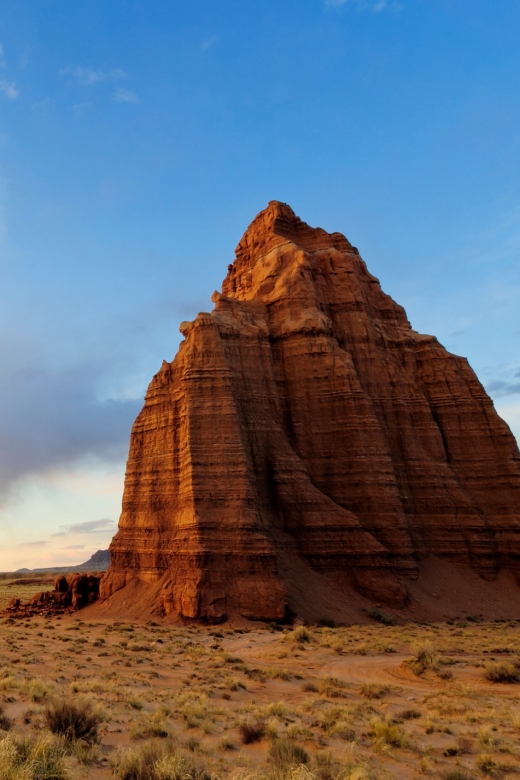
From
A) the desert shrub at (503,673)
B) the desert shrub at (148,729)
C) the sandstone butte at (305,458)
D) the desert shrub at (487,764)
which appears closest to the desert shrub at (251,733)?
the desert shrub at (148,729)

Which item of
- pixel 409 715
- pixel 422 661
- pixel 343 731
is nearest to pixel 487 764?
pixel 343 731

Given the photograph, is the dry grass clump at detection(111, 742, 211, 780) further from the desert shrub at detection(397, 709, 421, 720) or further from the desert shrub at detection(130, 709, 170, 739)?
the desert shrub at detection(397, 709, 421, 720)

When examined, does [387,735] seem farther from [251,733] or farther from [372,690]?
[372,690]

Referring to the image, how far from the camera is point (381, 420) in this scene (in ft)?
131

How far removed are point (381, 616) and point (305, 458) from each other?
1155 cm

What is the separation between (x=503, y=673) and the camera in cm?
1608

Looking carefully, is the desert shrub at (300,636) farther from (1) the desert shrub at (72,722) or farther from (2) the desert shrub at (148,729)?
(1) the desert shrub at (72,722)

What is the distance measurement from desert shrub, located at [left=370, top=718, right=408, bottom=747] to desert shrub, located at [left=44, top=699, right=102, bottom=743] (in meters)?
5.08

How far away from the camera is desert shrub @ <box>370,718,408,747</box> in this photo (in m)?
9.95

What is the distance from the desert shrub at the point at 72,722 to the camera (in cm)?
866

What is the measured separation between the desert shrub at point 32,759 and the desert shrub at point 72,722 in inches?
37.0

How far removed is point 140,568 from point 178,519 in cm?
489

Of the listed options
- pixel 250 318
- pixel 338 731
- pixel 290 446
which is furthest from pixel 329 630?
pixel 250 318

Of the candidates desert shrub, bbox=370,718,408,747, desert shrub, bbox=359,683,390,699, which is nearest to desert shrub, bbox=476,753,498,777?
desert shrub, bbox=370,718,408,747
